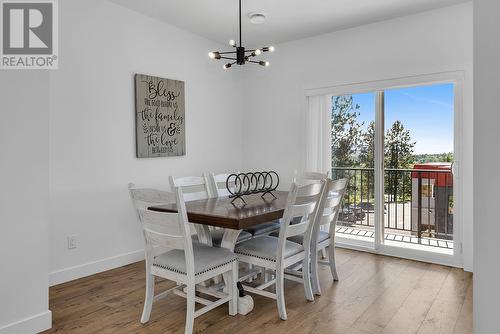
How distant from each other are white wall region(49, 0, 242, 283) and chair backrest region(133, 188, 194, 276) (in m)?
1.40

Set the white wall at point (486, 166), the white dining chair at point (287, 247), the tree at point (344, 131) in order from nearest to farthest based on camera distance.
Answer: the white wall at point (486, 166) → the white dining chair at point (287, 247) → the tree at point (344, 131)

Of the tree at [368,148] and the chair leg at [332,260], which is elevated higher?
the tree at [368,148]

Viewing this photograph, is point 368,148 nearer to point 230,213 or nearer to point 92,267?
point 230,213

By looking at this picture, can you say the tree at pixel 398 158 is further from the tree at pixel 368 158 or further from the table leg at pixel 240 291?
the table leg at pixel 240 291

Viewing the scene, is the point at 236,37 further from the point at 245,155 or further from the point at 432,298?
the point at 432,298

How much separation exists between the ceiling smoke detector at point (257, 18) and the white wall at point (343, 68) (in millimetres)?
916

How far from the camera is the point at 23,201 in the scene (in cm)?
213

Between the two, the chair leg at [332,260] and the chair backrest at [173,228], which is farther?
the chair leg at [332,260]

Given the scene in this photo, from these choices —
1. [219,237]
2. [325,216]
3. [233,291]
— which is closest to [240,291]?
[233,291]

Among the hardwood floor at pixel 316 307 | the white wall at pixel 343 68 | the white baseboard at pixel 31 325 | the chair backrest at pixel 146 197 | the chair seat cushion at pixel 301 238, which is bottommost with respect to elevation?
the hardwood floor at pixel 316 307

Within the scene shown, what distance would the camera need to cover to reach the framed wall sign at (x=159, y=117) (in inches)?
144

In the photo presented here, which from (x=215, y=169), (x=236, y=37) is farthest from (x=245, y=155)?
(x=236, y=37)

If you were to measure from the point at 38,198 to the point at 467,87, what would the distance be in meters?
3.84

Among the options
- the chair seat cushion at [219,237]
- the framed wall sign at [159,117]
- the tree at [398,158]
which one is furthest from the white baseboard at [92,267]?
the tree at [398,158]
